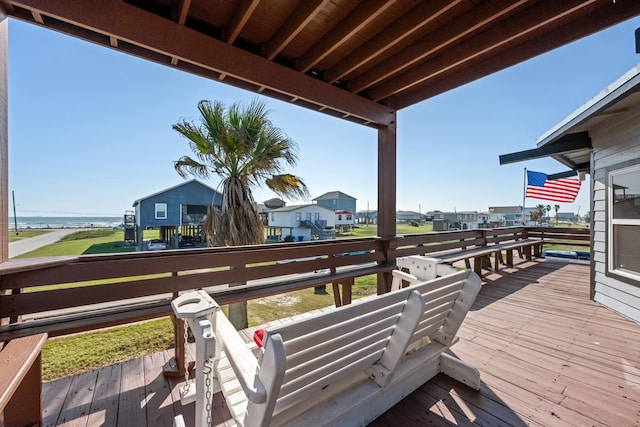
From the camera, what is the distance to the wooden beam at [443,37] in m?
1.72

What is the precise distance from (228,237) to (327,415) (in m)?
3.70

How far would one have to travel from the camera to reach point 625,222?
10.0 ft

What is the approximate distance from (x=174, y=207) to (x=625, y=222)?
16.9 metres

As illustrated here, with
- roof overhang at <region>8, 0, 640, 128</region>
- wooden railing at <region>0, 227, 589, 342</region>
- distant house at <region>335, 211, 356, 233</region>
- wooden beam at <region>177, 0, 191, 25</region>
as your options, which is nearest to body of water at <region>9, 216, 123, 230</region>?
distant house at <region>335, 211, 356, 233</region>

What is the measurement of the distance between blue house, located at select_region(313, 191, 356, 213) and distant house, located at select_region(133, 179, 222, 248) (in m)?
17.4

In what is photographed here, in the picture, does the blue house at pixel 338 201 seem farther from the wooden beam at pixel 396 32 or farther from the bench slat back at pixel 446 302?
the bench slat back at pixel 446 302

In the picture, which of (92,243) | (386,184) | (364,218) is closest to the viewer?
(386,184)

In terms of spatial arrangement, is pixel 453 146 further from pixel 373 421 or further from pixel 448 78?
pixel 373 421

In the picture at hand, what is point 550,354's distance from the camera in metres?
2.18

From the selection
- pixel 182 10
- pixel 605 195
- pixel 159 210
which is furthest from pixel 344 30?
pixel 159 210

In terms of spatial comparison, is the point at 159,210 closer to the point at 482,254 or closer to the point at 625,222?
the point at 482,254

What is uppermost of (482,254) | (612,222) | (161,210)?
(161,210)

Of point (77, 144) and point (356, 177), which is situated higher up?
point (77, 144)

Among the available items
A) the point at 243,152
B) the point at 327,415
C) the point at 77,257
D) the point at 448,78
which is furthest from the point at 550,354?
the point at 243,152
